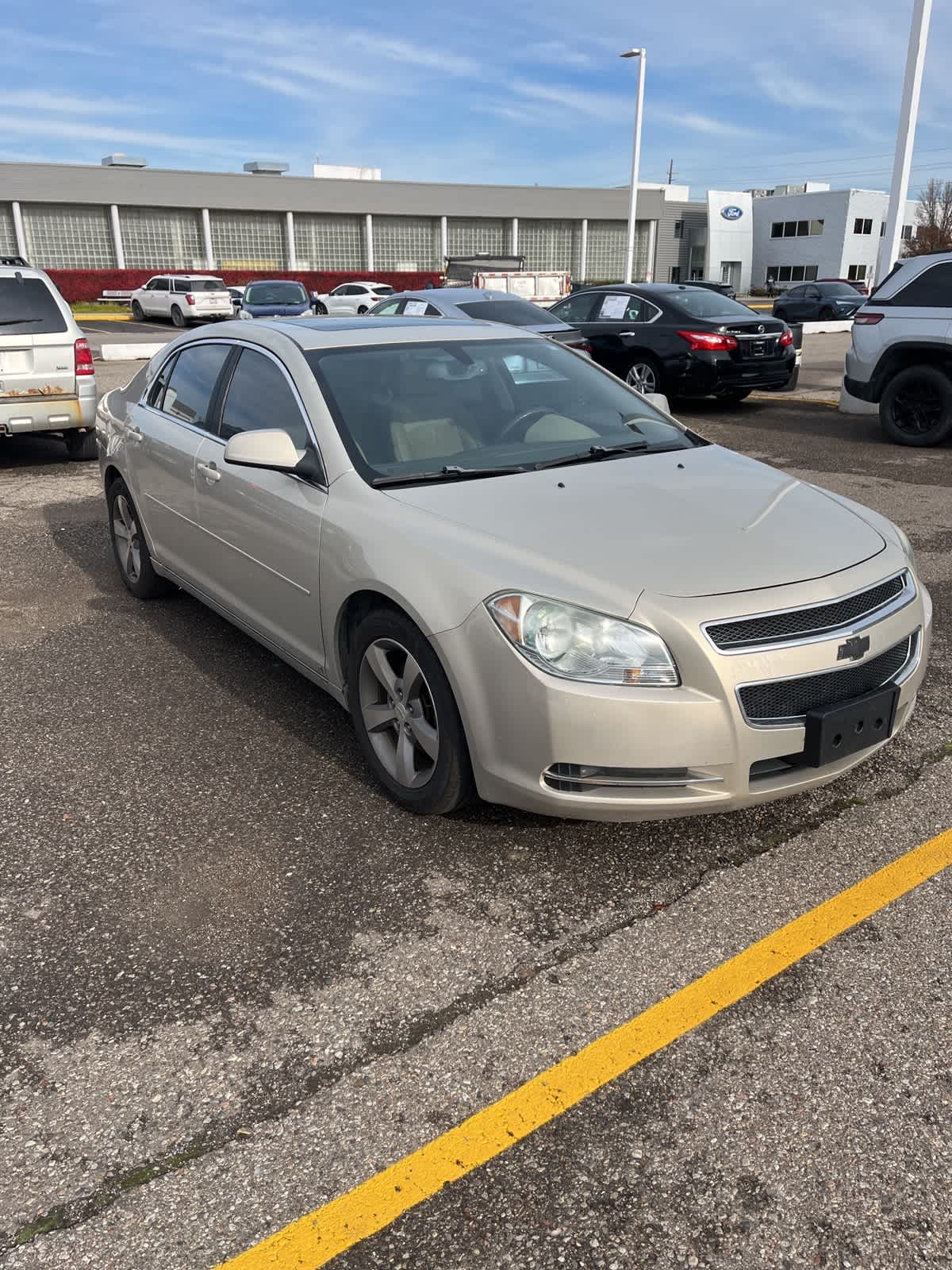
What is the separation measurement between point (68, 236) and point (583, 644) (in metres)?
52.6

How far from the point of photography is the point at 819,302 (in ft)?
110

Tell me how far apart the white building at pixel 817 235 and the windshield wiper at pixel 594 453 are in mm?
63437

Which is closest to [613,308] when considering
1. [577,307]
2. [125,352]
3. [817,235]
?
[577,307]

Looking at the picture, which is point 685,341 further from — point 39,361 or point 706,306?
point 39,361

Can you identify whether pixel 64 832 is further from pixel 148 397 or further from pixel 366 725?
pixel 148 397

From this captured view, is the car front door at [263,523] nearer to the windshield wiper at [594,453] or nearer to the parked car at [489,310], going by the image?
the windshield wiper at [594,453]

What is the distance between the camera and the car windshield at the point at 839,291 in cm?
3459

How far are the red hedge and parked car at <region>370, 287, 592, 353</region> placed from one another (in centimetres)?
2729

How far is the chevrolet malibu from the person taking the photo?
9.43ft

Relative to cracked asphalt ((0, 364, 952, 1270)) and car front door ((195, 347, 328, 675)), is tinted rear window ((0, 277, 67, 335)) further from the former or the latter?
cracked asphalt ((0, 364, 952, 1270))

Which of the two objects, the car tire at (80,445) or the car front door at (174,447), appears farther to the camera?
the car tire at (80,445)

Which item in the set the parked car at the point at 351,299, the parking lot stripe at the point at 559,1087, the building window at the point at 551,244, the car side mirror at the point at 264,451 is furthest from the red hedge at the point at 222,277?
the parking lot stripe at the point at 559,1087

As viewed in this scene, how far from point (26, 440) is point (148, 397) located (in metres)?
6.94

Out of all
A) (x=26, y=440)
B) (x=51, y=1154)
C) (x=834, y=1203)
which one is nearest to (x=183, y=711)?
(x=51, y=1154)
